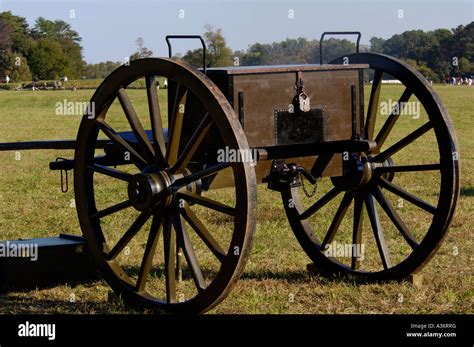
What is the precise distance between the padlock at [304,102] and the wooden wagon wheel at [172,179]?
0.59 metres

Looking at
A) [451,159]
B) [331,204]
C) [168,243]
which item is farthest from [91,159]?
[331,204]

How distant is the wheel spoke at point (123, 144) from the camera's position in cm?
536

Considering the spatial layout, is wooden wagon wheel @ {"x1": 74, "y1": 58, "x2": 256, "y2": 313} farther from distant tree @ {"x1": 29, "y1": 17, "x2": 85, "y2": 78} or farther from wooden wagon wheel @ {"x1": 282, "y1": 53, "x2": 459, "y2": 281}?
distant tree @ {"x1": 29, "y1": 17, "x2": 85, "y2": 78}

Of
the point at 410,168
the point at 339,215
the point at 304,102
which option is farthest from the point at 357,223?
the point at 304,102

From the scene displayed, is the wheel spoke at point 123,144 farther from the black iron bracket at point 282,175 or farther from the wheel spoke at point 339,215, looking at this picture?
the wheel spoke at point 339,215

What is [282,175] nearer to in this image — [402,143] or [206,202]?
[206,202]

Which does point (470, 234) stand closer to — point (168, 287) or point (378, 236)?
point (378, 236)

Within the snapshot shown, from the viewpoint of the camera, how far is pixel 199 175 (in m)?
4.93

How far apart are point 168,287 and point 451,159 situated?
2074 millimetres

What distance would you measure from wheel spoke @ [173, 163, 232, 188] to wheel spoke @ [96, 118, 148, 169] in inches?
14.6

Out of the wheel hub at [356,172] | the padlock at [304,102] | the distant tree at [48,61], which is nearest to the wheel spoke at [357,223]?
the wheel hub at [356,172]

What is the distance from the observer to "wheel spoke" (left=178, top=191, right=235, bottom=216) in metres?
4.72

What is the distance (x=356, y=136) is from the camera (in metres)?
5.85

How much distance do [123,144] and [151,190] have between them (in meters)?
0.59
